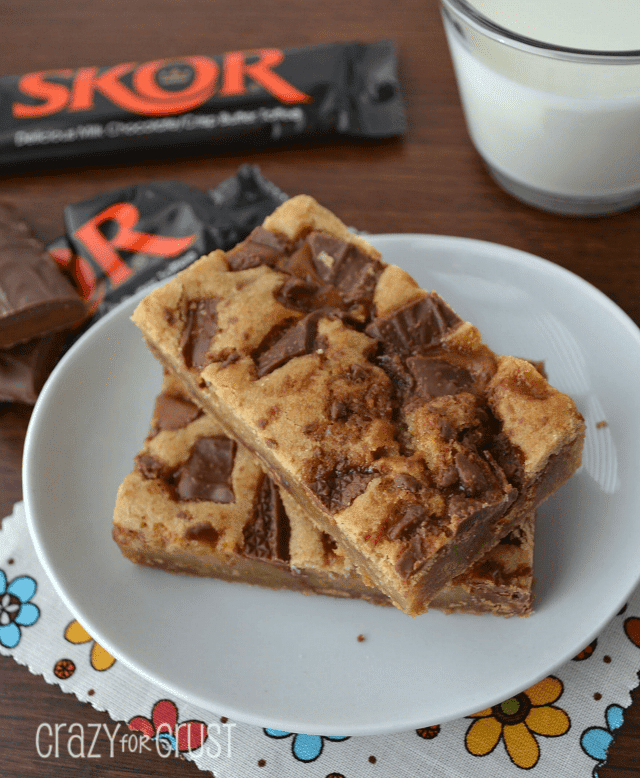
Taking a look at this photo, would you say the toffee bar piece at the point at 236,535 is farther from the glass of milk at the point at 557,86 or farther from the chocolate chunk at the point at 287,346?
the glass of milk at the point at 557,86

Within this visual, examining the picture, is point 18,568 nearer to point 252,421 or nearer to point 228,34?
point 252,421

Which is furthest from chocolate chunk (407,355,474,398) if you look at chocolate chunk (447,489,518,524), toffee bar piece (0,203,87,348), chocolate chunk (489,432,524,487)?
toffee bar piece (0,203,87,348)

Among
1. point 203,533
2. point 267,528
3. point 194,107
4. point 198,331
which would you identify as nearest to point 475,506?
point 267,528

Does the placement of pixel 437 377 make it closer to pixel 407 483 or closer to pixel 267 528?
pixel 407 483

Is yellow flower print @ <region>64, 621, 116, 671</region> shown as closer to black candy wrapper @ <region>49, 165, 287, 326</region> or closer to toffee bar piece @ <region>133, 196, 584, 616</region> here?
toffee bar piece @ <region>133, 196, 584, 616</region>

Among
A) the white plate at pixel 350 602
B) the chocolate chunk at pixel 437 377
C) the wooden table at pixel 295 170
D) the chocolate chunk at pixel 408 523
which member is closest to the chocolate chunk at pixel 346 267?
the chocolate chunk at pixel 437 377

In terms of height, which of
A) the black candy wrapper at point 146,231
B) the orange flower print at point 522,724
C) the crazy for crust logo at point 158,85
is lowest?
the orange flower print at point 522,724
